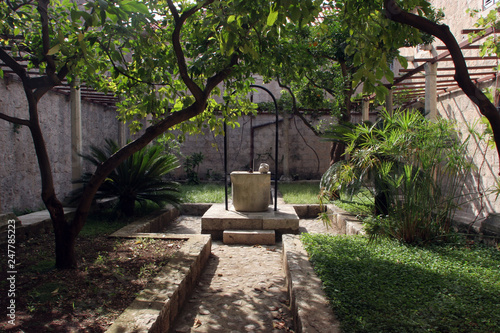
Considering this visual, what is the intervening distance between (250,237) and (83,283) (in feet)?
9.24

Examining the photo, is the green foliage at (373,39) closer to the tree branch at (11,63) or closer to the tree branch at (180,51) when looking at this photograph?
the tree branch at (180,51)

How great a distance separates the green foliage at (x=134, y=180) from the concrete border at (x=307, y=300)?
3162 millimetres

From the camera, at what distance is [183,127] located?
14.3 feet

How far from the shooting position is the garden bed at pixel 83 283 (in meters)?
2.24

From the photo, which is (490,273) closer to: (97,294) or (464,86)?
(464,86)

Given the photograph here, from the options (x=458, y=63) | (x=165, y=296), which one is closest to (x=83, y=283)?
(x=165, y=296)

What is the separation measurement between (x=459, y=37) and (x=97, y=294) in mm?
7512

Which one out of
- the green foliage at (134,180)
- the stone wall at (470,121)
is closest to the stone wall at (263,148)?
the stone wall at (470,121)

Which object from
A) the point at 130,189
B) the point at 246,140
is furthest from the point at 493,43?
the point at 246,140

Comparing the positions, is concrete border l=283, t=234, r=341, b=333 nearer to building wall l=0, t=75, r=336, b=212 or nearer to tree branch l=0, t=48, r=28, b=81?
building wall l=0, t=75, r=336, b=212

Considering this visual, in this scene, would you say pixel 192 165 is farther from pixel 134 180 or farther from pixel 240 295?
pixel 240 295

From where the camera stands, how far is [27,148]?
6.91 metres

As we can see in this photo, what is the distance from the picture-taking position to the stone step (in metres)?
5.30

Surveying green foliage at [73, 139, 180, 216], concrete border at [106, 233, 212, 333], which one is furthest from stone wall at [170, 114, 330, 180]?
concrete border at [106, 233, 212, 333]
